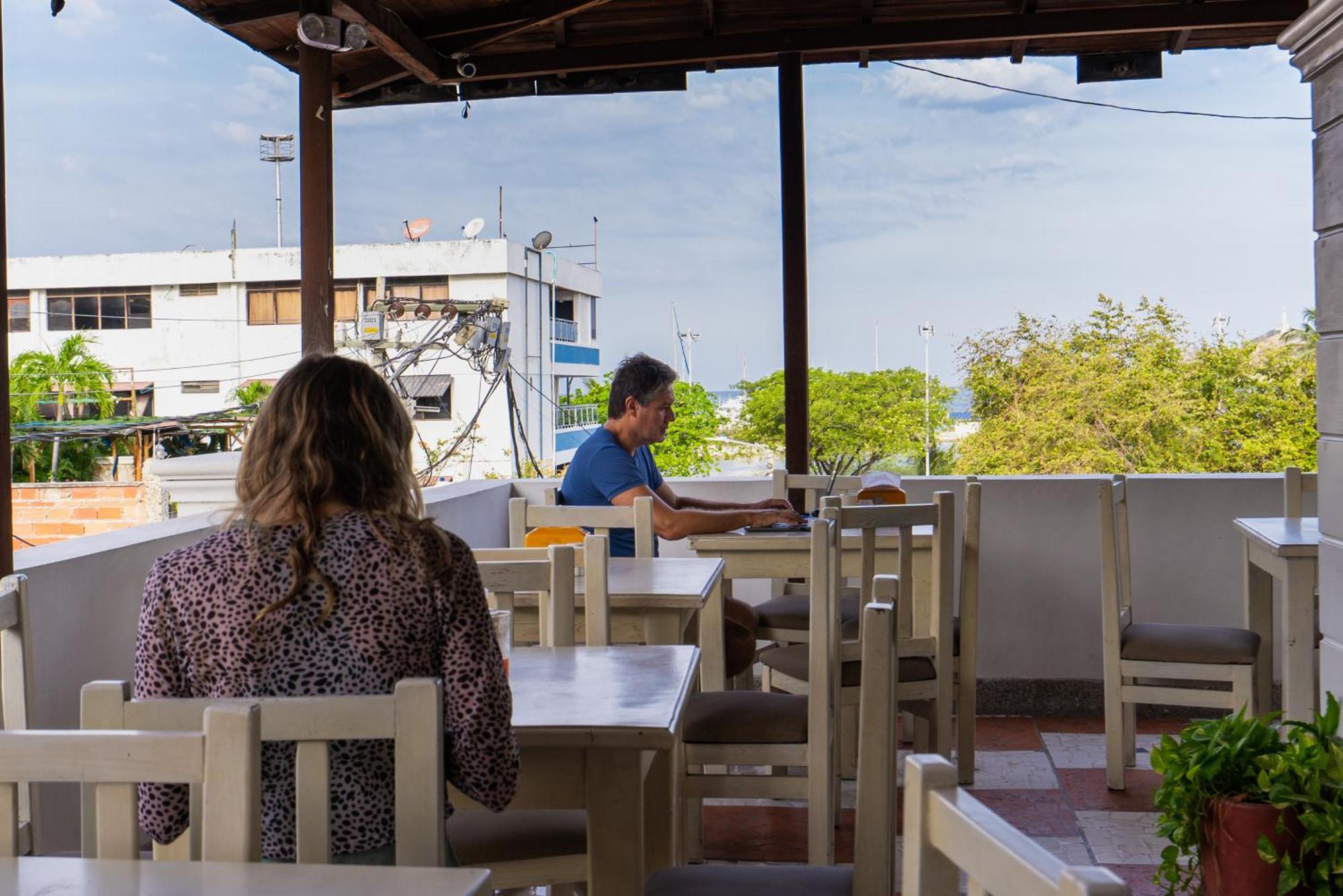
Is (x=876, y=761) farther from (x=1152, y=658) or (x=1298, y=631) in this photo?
(x=1152, y=658)

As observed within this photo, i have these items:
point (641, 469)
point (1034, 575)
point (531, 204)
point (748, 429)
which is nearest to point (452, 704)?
point (641, 469)

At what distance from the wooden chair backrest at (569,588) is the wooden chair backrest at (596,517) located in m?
0.86

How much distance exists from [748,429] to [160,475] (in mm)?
12055

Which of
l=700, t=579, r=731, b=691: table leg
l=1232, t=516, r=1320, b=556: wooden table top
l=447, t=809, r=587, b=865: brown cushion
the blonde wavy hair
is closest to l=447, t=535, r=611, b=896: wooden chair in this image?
l=447, t=809, r=587, b=865: brown cushion

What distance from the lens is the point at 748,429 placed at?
15.6 m

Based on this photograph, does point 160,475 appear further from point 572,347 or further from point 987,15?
point 572,347

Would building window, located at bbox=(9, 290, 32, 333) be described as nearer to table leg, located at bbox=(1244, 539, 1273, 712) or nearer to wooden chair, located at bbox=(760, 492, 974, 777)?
wooden chair, located at bbox=(760, 492, 974, 777)

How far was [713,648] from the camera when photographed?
3.46m

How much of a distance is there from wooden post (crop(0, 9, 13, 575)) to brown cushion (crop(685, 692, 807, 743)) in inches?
56.3

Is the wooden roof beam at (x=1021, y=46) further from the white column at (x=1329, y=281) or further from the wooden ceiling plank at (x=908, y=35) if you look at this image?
the white column at (x=1329, y=281)

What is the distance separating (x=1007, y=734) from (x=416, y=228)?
1388cm

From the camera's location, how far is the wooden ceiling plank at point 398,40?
419cm

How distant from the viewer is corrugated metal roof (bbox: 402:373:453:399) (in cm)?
2898

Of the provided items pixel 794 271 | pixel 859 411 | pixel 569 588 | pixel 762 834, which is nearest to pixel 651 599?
pixel 569 588
